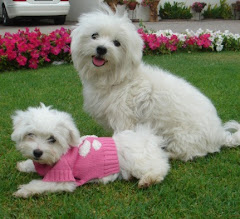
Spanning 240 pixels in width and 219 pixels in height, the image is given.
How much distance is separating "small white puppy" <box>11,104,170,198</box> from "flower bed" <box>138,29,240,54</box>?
20.8 ft

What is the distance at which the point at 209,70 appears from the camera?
26.9ft

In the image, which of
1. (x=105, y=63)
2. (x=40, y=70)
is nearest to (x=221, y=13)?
Answer: (x=40, y=70)

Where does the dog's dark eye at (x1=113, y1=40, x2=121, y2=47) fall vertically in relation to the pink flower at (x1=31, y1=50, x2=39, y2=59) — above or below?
above

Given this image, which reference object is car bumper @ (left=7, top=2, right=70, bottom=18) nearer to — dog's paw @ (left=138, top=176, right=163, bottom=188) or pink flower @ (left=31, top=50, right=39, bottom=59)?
pink flower @ (left=31, top=50, right=39, bottom=59)

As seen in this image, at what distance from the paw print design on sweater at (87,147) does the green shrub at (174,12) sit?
17.4 metres

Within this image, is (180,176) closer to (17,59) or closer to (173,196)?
Result: (173,196)

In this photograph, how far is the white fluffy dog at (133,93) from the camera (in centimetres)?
390

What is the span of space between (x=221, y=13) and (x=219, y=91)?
51.8 feet

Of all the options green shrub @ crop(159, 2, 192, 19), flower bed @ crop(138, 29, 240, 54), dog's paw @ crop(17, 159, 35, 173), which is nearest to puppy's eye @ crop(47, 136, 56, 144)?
dog's paw @ crop(17, 159, 35, 173)

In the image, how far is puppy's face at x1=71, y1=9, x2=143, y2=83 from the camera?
3857 mm

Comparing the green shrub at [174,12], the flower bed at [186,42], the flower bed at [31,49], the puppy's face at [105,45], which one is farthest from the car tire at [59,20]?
the puppy's face at [105,45]

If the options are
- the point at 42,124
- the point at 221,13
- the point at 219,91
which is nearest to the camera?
the point at 42,124

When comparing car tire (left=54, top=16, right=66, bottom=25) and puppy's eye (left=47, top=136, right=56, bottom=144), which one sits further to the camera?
car tire (left=54, top=16, right=66, bottom=25)

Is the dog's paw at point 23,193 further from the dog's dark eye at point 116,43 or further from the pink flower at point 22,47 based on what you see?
the pink flower at point 22,47
